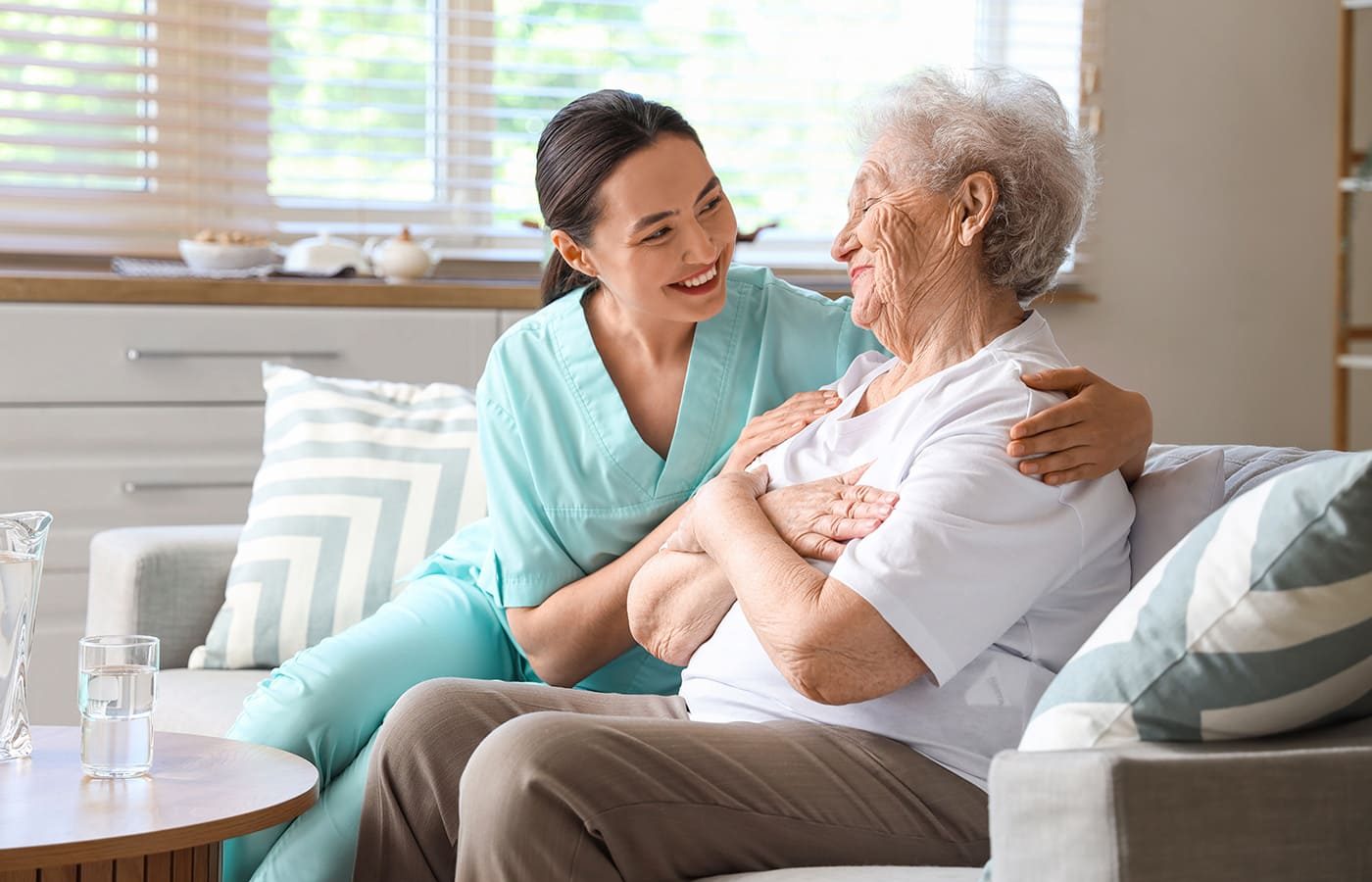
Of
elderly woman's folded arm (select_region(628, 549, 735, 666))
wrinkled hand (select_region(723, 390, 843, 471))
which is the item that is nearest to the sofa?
elderly woman's folded arm (select_region(628, 549, 735, 666))

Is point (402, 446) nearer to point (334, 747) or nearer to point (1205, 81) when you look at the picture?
point (334, 747)

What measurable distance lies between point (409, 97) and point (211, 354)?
0.92 metres

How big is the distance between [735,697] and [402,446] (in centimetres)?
96

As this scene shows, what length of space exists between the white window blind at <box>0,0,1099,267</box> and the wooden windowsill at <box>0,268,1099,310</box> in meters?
0.29

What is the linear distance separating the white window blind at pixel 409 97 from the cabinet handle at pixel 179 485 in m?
0.67

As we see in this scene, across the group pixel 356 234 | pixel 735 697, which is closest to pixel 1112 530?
pixel 735 697

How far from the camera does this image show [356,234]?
3.63 metres

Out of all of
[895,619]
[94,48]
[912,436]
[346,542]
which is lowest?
[346,542]

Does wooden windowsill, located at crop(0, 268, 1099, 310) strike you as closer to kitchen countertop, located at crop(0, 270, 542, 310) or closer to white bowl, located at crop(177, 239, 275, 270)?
kitchen countertop, located at crop(0, 270, 542, 310)

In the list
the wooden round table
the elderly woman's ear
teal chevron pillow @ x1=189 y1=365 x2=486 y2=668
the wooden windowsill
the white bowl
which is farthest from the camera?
the white bowl

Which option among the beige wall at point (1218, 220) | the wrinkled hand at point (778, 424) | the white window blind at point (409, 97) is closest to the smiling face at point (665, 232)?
the wrinkled hand at point (778, 424)

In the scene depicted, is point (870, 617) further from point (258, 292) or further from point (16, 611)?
point (258, 292)

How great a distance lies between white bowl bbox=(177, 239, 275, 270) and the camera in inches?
124

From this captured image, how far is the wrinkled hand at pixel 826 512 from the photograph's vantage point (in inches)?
56.0
